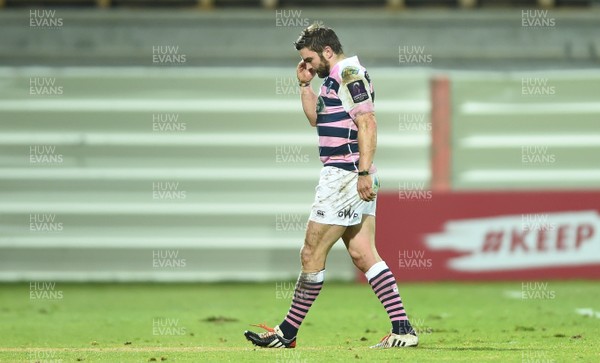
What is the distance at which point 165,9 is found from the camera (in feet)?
63.7

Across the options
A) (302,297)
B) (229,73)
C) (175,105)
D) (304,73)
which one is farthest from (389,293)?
(229,73)

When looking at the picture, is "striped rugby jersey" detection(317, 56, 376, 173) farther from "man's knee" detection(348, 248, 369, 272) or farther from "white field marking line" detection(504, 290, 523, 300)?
"white field marking line" detection(504, 290, 523, 300)

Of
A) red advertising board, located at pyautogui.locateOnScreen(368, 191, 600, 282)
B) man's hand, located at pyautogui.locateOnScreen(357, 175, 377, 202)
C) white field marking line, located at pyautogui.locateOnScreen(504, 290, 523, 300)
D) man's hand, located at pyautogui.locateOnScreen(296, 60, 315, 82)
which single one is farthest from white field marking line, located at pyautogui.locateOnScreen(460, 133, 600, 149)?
man's hand, located at pyautogui.locateOnScreen(357, 175, 377, 202)

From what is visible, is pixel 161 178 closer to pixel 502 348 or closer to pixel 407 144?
pixel 407 144

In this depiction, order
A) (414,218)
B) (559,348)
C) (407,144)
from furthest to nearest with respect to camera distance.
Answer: (407,144)
(414,218)
(559,348)

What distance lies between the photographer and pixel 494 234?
57.9ft

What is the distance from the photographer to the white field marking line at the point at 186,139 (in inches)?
733

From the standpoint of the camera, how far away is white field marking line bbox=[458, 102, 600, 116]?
740 inches

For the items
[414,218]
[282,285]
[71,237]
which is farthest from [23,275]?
[414,218]

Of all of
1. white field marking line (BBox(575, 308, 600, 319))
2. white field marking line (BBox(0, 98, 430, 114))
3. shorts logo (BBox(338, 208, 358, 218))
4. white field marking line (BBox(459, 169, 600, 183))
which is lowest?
white field marking line (BBox(575, 308, 600, 319))

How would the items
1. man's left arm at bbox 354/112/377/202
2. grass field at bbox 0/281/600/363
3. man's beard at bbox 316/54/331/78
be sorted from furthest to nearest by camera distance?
man's beard at bbox 316/54/331/78 → grass field at bbox 0/281/600/363 → man's left arm at bbox 354/112/377/202

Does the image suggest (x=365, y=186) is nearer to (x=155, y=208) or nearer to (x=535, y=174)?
(x=155, y=208)

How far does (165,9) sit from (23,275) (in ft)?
14.5

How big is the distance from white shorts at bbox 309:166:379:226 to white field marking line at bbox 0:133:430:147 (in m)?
9.32
